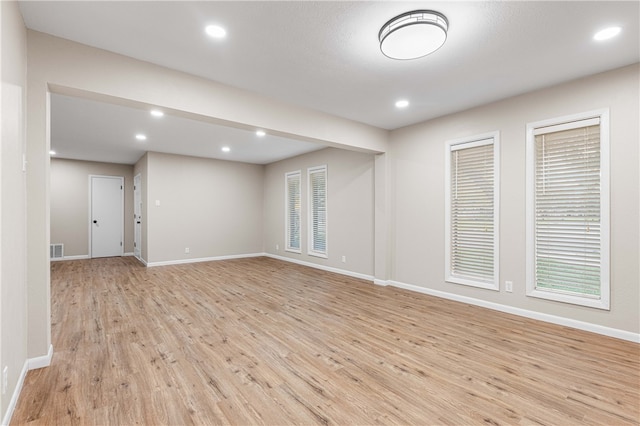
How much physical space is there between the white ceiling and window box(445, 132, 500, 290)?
76 cm

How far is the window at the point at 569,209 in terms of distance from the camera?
311 cm

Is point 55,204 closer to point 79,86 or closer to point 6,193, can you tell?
point 79,86

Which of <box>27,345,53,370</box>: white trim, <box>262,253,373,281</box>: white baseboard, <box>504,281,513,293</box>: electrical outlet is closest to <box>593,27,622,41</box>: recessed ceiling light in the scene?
<box>504,281,513,293</box>: electrical outlet

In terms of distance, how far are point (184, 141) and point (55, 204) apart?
4.49 metres

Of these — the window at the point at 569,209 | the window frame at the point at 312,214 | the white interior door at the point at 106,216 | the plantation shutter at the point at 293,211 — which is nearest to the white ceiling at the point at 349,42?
the window at the point at 569,209

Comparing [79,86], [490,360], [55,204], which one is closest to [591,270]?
[490,360]

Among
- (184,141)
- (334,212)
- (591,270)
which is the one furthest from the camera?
(334,212)

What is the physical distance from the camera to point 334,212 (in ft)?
21.2

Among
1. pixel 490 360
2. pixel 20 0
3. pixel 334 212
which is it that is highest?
pixel 20 0

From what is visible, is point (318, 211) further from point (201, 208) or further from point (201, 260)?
point (201, 260)

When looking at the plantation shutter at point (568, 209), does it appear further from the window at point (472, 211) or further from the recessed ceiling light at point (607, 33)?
the recessed ceiling light at point (607, 33)

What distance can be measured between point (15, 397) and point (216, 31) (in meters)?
2.89

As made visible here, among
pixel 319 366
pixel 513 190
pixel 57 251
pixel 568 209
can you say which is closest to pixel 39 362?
pixel 319 366

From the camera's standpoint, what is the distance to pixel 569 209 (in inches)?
131
